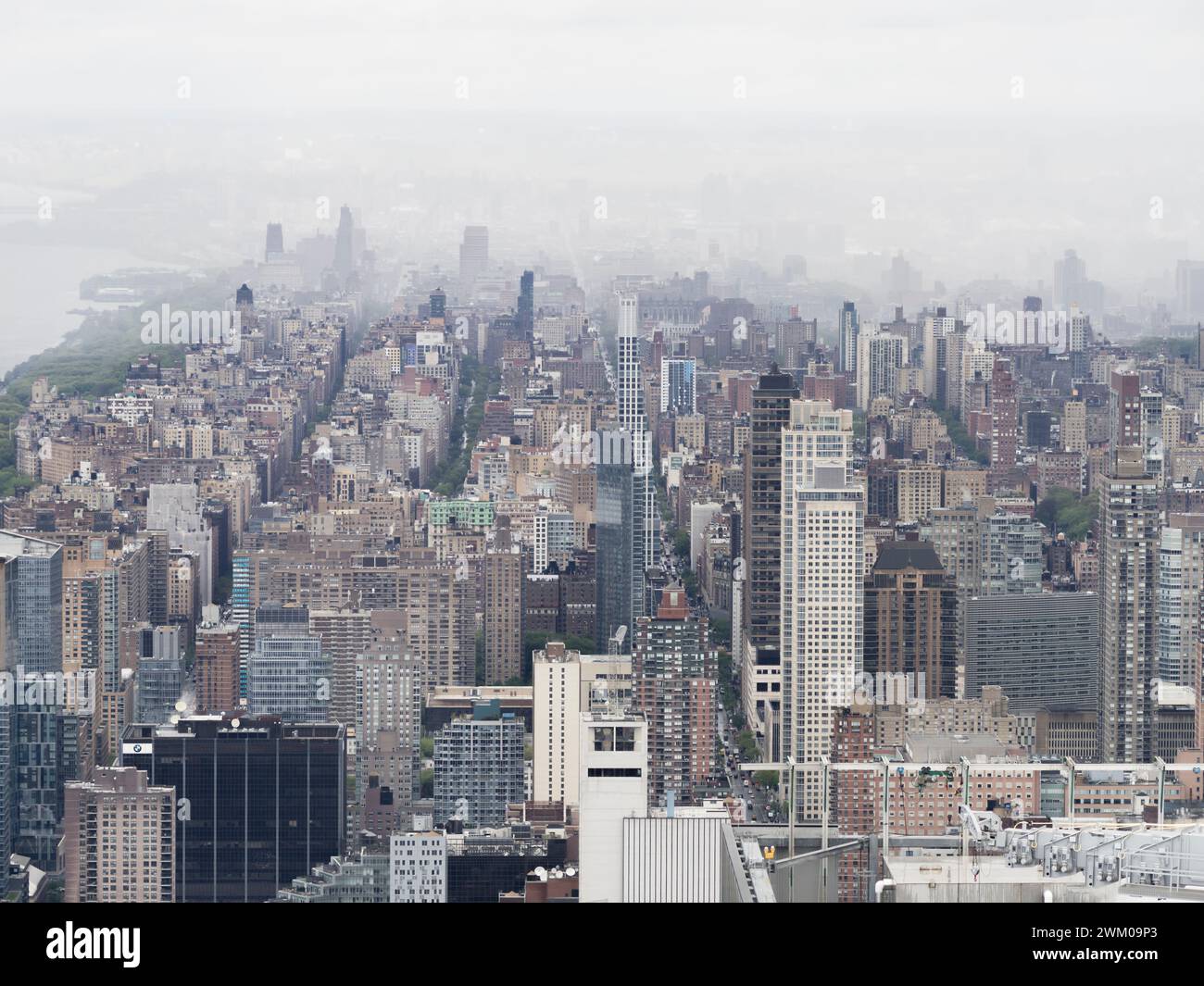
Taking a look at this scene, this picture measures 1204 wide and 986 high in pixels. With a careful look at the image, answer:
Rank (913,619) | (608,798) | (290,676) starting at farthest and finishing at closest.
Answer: (913,619)
(290,676)
(608,798)

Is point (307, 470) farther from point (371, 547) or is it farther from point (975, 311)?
point (975, 311)

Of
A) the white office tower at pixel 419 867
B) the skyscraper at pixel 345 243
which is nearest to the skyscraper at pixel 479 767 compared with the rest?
the white office tower at pixel 419 867

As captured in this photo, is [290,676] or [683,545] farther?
[683,545]

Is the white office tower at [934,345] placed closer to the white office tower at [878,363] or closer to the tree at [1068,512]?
the white office tower at [878,363]

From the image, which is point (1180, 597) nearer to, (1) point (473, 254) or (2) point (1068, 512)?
(2) point (1068, 512)

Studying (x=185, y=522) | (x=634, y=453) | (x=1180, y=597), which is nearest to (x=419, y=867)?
(x=1180, y=597)
